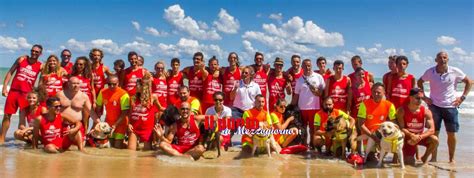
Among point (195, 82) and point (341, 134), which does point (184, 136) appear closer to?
point (195, 82)

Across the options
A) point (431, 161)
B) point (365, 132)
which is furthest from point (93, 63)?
point (431, 161)

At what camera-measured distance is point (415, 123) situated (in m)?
6.86

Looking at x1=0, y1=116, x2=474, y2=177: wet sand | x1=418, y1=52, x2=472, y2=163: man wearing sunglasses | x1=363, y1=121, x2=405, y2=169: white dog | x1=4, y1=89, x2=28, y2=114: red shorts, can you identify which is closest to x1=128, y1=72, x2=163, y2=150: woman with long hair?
x1=0, y1=116, x2=474, y2=177: wet sand

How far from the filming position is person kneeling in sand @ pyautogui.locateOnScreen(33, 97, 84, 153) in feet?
23.3

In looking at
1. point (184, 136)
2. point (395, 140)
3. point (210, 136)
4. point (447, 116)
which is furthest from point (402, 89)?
point (184, 136)

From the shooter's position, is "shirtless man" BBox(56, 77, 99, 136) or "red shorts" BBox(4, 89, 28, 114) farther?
"red shorts" BBox(4, 89, 28, 114)

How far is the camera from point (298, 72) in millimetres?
8641

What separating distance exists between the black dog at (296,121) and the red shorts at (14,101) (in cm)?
461

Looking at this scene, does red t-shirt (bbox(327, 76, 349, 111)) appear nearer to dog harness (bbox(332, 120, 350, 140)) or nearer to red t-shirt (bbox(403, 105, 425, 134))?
dog harness (bbox(332, 120, 350, 140))

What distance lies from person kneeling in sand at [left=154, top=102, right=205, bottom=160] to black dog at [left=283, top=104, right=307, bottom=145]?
1601 mm

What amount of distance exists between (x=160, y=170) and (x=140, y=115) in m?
1.92

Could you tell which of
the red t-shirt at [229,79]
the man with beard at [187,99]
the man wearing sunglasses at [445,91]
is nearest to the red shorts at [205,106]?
the red t-shirt at [229,79]

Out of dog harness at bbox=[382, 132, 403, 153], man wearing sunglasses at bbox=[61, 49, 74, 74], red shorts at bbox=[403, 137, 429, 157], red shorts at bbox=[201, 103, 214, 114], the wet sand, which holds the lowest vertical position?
the wet sand

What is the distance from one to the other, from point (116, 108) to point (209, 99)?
1.70 meters
